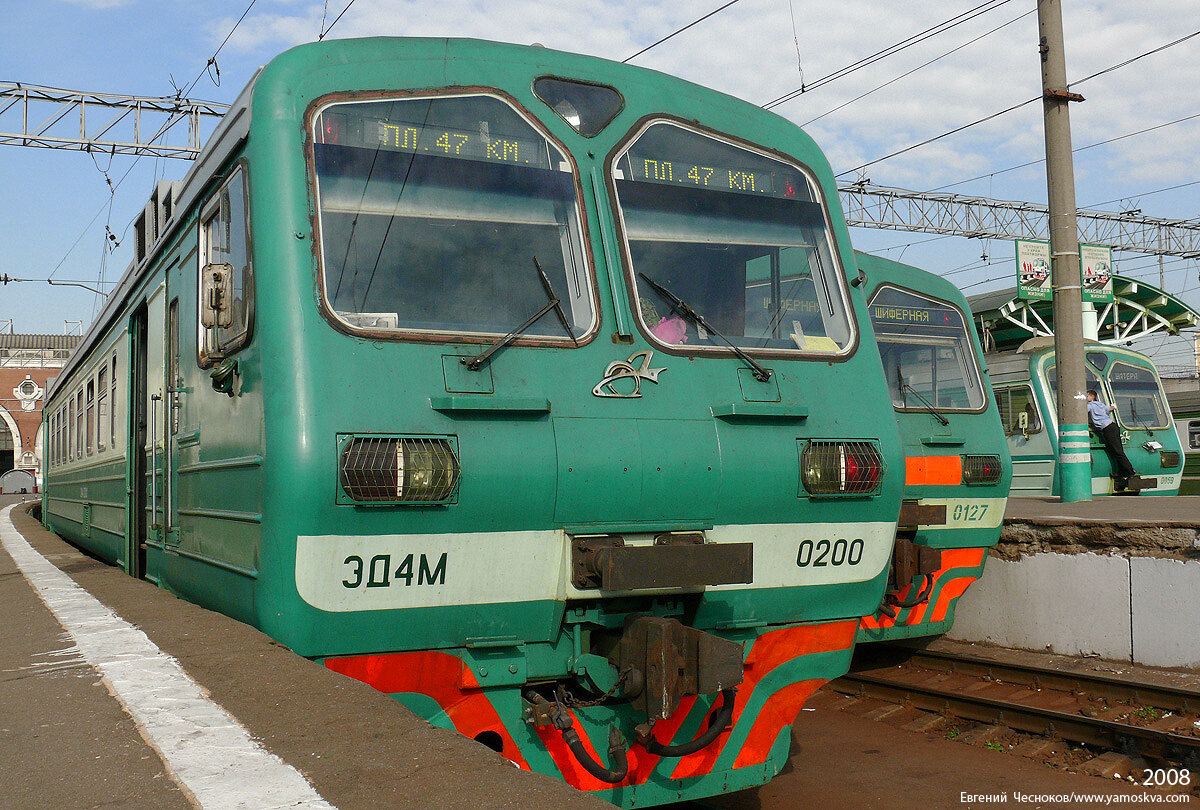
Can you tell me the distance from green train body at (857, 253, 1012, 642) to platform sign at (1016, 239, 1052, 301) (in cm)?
601

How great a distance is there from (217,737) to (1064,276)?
962 centimetres

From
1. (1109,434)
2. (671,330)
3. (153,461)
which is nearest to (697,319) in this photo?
(671,330)

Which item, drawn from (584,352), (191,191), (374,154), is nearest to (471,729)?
(584,352)

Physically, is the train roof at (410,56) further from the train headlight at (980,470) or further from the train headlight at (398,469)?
the train headlight at (980,470)

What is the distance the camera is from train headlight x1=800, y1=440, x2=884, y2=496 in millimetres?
4148

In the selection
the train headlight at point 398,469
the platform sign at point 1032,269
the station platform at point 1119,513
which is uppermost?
the platform sign at point 1032,269

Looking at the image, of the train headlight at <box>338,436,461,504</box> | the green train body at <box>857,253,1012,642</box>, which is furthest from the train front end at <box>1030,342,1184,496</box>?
the train headlight at <box>338,436,461,504</box>

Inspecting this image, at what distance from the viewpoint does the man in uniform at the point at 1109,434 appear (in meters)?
13.4

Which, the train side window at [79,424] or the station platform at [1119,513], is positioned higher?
the train side window at [79,424]

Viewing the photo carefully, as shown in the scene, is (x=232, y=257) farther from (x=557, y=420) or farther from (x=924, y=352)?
(x=924, y=352)

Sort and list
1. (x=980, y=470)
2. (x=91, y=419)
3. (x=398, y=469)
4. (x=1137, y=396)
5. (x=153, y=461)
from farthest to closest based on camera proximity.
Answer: (x=1137, y=396) → (x=91, y=419) → (x=980, y=470) → (x=153, y=461) → (x=398, y=469)

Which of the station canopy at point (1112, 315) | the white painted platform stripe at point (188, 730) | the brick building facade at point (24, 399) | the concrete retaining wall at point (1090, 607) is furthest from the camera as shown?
the brick building facade at point (24, 399)

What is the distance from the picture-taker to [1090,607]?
7.32 meters

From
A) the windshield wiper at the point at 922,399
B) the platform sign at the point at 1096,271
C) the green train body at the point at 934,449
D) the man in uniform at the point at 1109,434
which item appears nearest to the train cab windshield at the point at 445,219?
the green train body at the point at 934,449
